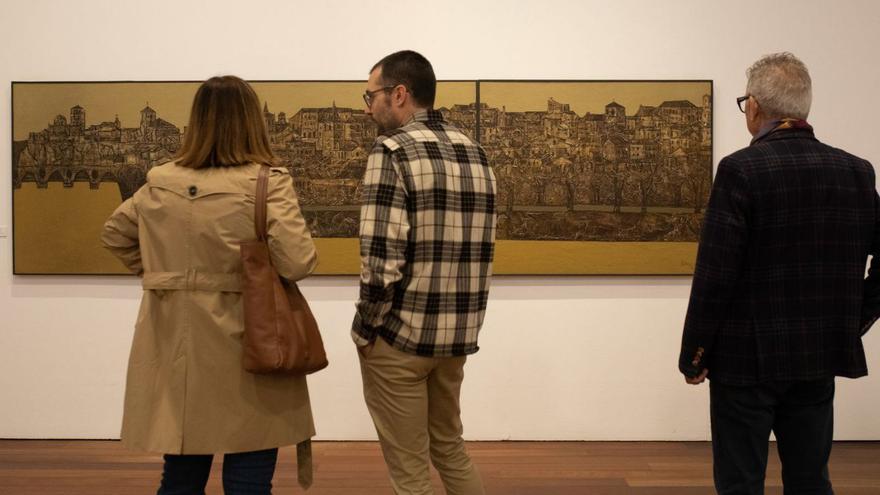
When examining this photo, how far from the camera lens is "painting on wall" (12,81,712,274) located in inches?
207

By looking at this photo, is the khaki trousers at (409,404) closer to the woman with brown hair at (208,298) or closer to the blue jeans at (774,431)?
the woman with brown hair at (208,298)

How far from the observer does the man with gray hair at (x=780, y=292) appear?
2594 mm

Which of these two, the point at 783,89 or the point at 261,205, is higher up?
the point at 783,89

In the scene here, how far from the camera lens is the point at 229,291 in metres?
2.64

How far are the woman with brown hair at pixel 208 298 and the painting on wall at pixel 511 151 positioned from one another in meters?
2.60

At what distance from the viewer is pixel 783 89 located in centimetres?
269

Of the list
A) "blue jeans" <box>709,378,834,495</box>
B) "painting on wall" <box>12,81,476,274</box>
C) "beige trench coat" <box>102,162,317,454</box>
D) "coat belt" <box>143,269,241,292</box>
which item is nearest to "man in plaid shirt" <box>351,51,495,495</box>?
"beige trench coat" <box>102,162,317,454</box>

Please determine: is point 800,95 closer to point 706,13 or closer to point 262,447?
point 262,447

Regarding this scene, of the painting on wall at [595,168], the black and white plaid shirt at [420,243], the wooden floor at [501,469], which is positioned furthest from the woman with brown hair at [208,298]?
the painting on wall at [595,168]

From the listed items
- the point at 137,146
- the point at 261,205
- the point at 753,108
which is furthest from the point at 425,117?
the point at 137,146

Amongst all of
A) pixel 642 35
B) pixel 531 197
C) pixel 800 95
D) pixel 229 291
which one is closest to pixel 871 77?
pixel 642 35

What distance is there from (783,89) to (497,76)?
2.75 m

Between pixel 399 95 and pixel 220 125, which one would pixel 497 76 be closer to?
pixel 399 95

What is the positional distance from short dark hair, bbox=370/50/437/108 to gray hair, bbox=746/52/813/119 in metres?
1.09
